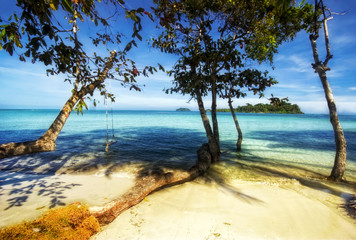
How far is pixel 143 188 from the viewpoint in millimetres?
5094

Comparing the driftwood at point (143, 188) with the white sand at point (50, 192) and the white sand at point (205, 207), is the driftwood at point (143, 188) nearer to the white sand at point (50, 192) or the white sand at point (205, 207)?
the white sand at point (205, 207)

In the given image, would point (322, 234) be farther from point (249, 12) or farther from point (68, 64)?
point (249, 12)

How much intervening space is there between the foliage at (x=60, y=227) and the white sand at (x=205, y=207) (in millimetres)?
349

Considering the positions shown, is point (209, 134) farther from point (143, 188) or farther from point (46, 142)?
point (46, 142)

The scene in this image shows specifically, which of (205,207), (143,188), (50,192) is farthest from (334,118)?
(50,192)

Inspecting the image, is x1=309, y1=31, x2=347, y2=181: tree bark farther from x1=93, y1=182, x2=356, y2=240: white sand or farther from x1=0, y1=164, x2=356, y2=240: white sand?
x1=93, y1=182, x2=356, y2=240: white sand

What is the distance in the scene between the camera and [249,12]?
22.9 feet

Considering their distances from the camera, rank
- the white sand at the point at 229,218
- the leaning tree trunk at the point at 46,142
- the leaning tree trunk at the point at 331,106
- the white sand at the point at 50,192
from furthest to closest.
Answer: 1. the leaning tree trunk at the point at 331,106
2. the white sand at the point at 50,192
3. the white sand at the point at 229,218
4. the leaning tree trunk at the point at 46,142

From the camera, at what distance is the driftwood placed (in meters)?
3.87

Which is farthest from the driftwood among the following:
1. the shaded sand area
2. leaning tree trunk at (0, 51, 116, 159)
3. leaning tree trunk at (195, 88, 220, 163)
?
leaning tree trunk at (0, 51, 116, 159)

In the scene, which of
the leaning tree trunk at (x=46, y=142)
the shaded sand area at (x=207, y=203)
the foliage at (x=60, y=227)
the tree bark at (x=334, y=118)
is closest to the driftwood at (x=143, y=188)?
the shaded sand area at (x=207, y=203)

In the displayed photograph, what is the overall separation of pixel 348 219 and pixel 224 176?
13.3 ft

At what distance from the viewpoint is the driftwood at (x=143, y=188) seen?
3865 millimetres

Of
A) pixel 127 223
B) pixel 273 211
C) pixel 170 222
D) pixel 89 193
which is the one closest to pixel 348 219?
pixel 273 211
